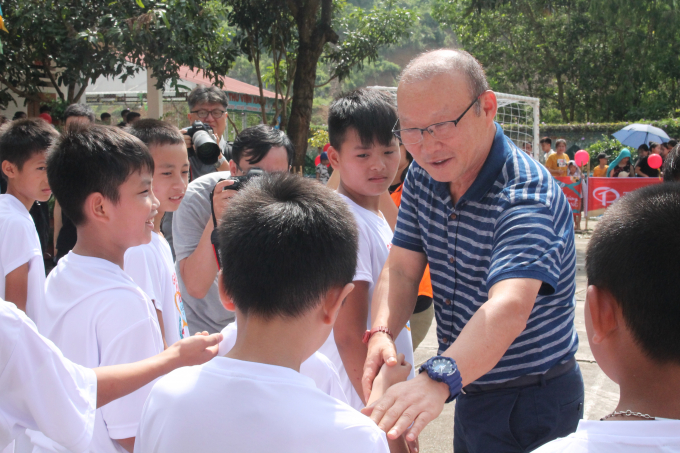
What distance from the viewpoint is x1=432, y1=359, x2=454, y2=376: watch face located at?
1289 millimetres

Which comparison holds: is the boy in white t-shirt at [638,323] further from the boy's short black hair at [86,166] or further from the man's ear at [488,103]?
the boy's short black hair at [86,166]

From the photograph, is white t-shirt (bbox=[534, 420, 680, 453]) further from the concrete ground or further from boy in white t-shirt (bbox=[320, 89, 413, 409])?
the concrete ground

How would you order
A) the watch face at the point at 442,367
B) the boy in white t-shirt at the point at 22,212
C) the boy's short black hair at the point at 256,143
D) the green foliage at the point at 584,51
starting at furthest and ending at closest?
the green foliage at the point at 584,51 < the boy's short black hair at the point at 256,143 < the boy in white t-shirt at the point at 22,212 < the watch face at the point at 442,367

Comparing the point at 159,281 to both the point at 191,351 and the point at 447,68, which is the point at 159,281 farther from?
the point at 447,68

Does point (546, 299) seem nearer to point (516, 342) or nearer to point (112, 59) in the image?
point (516, 342)

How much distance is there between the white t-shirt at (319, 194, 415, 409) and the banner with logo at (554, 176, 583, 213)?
10.1 meters

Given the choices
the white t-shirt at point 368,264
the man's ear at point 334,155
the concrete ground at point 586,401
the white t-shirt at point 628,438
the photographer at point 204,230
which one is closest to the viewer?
the white t-shirt at point 628,438

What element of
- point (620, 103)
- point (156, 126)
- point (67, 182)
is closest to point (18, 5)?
point (156, 126)

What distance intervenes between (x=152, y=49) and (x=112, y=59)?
1.70 ft

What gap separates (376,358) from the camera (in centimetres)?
152

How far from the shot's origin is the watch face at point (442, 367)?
1.29 metres

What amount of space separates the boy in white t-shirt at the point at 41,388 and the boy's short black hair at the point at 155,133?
1.44 meters

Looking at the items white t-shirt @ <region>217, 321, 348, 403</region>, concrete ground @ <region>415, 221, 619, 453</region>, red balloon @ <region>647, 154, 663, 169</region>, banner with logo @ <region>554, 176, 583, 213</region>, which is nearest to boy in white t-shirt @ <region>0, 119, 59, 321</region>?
white t-shirt @ <region>217, 321, 348, 403</region>

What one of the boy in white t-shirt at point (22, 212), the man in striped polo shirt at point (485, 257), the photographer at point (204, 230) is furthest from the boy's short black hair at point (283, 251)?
the boy in white t-shirt at point (22, 212)
